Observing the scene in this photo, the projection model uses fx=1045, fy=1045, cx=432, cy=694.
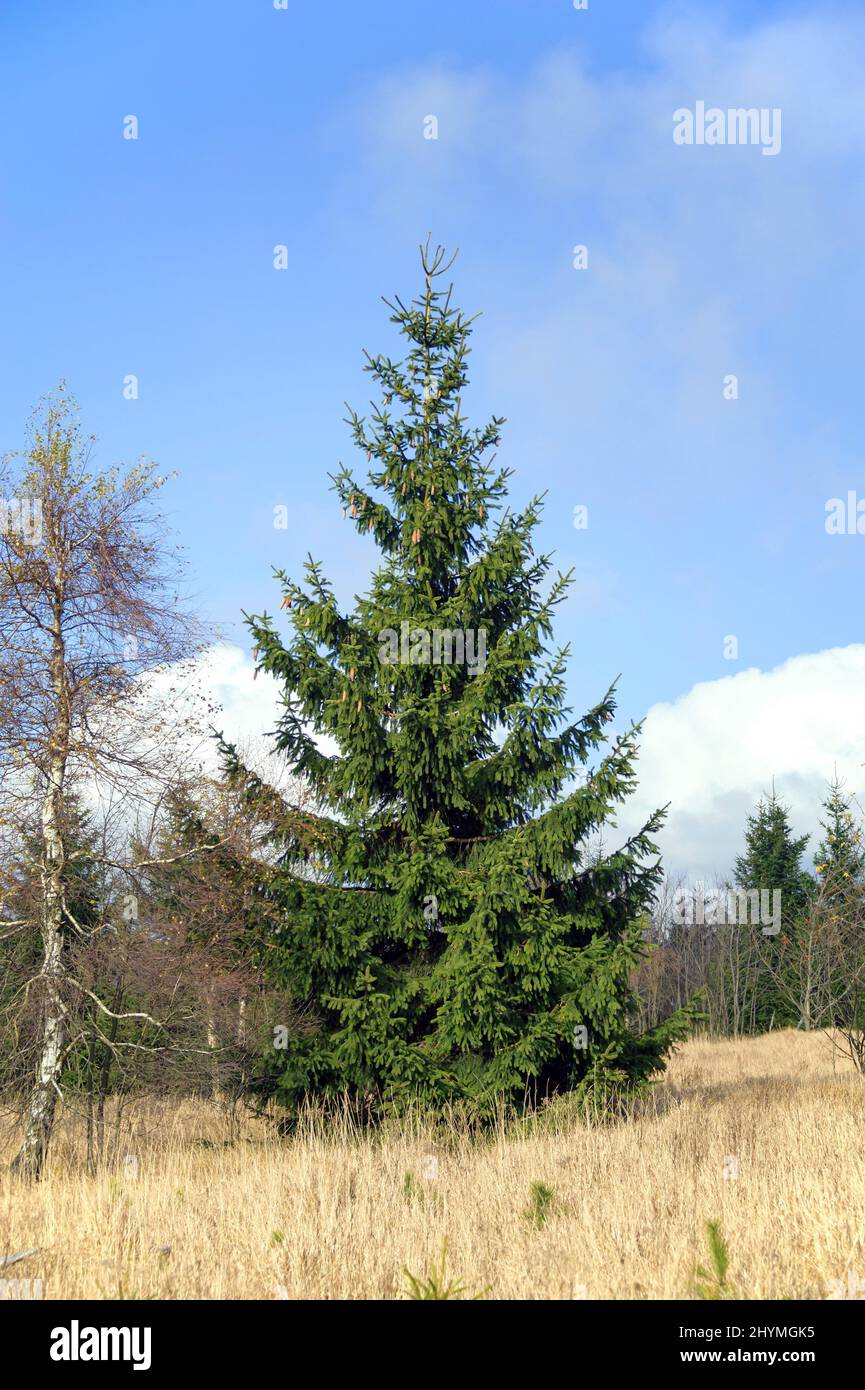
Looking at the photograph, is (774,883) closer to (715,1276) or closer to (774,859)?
(774,859)

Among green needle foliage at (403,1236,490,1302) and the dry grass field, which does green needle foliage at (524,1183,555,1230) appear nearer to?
the dry grass field

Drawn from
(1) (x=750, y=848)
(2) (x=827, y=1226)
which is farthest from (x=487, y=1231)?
(1) (x=750, y=848)

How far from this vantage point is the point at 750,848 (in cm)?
4944

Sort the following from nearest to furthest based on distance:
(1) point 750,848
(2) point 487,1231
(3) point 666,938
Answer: (2) point 487,1231
(1) point 750,848
(3) point 666,938

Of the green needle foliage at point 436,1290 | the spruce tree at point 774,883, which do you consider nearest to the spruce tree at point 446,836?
the green needle foliage at point 436,1290

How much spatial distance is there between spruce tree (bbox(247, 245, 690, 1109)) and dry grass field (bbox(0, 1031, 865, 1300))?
0.96 metres

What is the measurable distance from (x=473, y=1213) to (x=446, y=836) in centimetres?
539

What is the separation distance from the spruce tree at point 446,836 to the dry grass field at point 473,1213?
3.14ft

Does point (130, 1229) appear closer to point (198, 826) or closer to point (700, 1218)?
point (700, 1218)

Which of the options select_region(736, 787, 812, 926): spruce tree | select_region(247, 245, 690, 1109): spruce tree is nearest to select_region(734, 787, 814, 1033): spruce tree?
select_region(736, 787, 812, 926): spruce tree

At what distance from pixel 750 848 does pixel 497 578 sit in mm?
39764

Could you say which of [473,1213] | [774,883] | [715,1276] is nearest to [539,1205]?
[473,1213]

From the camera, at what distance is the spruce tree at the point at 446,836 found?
39.3 ft

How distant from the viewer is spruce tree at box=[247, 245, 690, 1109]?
1197 cm
